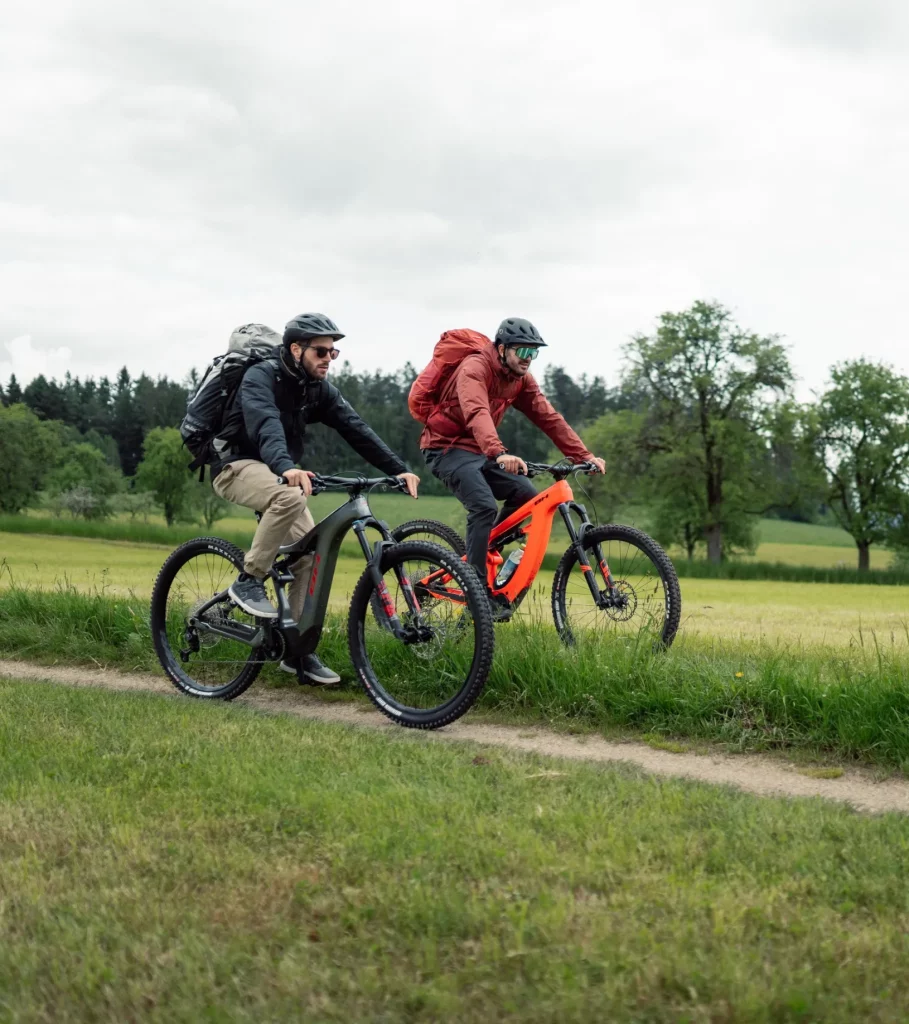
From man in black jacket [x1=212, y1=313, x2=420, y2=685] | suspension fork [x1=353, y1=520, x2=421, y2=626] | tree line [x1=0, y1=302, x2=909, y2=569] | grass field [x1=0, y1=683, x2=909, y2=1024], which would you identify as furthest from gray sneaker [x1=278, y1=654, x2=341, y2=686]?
tree line [x1=0, y1=302, x2=909, y2=569]

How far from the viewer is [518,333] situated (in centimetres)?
738

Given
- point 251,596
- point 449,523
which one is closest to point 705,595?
point 251,596

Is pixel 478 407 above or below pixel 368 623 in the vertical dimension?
above

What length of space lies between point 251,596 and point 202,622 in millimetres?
578

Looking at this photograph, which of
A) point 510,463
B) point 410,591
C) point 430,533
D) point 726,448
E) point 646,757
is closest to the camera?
point 646,757

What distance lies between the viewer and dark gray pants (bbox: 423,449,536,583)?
7555 mm

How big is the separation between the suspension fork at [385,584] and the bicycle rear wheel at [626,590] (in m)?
1.23

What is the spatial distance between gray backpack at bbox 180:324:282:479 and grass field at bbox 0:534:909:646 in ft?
7.86

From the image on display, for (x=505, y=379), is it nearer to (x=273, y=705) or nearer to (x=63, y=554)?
(x=273, y=705)

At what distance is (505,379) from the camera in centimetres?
763

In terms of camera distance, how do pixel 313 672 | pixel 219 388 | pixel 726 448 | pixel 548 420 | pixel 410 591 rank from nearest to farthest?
pixel 410 591 < pixel 219 388 < pixel 313 672 < pixel 548 420 < pixel 726 448

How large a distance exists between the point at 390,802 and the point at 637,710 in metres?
2.18

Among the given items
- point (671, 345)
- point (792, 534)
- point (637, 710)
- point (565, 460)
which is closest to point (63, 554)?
point (565, 460)

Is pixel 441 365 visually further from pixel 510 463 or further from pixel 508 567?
pixel 508 567
